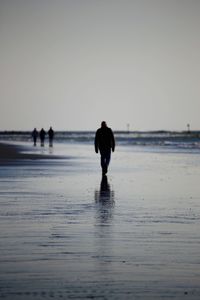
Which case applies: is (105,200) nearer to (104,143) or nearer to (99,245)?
(99,245)

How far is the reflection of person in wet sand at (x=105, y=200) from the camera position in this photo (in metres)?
9.98

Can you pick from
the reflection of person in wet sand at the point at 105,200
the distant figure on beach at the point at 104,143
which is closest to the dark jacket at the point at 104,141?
the distant figure on beach at the point at 104,143

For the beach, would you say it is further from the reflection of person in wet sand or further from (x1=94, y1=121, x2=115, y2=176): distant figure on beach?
(x1=94, y1=121, x2=115, y2=176): distant figure on beach

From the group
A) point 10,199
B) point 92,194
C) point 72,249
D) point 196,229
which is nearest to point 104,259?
point 72,249

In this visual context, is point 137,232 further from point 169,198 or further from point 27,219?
point 169,198

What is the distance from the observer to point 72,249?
22.1 feet

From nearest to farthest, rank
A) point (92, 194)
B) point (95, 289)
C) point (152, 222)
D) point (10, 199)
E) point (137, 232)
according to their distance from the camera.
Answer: point (95, 289)
point (137, 232)
point (152, 222)
point (10, 199)
point (92, 194)

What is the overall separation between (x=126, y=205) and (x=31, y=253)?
507 centimetres

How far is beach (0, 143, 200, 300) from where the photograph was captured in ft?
16.3

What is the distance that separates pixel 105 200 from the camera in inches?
486

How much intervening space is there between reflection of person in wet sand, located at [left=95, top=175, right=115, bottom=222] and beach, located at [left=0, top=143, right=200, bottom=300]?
0.06 feet

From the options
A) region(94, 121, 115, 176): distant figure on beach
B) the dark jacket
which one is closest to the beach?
region(94, 121, 115, 176): distant figure on beach

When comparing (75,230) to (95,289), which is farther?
(75,230)

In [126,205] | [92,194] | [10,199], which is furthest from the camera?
[92,194]
